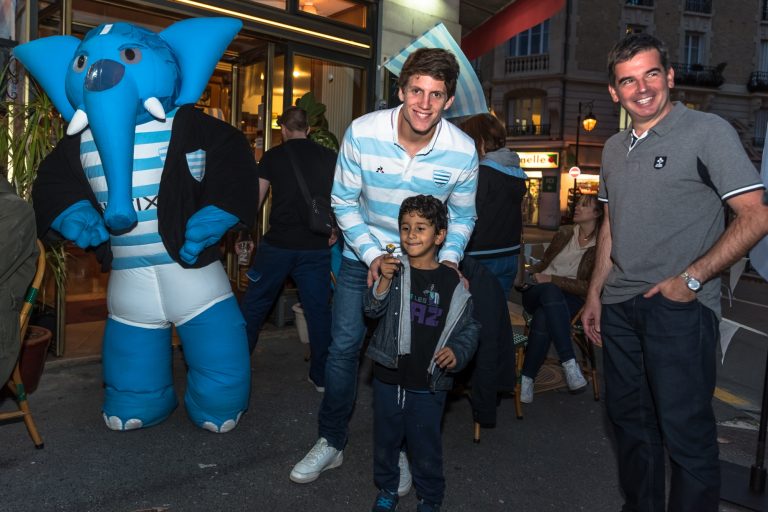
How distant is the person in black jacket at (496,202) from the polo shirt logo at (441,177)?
115 cm

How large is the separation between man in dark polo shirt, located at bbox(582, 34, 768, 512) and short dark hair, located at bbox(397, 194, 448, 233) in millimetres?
711

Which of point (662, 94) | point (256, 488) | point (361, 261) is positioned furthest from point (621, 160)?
point (256, 488)

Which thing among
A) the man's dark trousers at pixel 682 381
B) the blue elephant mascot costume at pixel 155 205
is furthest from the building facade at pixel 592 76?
the man's dark trousers at pixel 682 381

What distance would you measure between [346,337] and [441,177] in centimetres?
89

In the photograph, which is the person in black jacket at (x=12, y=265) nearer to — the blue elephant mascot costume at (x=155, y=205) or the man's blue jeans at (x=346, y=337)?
the blue elephant mascot costume at (x=155, y=205)

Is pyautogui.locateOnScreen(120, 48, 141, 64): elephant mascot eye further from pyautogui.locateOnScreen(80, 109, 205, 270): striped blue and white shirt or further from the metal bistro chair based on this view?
the metal bistro chair

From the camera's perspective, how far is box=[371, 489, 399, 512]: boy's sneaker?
2.88 metres

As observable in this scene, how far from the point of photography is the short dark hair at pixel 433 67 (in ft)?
9.27

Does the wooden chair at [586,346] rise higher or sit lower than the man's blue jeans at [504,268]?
lower

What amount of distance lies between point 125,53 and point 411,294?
77.4 inches

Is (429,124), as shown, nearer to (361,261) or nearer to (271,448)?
(361,261)

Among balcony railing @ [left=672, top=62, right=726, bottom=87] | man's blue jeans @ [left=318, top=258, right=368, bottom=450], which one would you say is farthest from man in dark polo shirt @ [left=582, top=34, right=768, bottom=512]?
balcony railing @ [left=672, top=62, right=726, bottom=87]

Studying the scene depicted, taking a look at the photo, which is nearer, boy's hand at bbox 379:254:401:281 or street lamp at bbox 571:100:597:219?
boy's hand at bbox 379:254:401:281

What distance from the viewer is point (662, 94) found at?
97.4 inches
